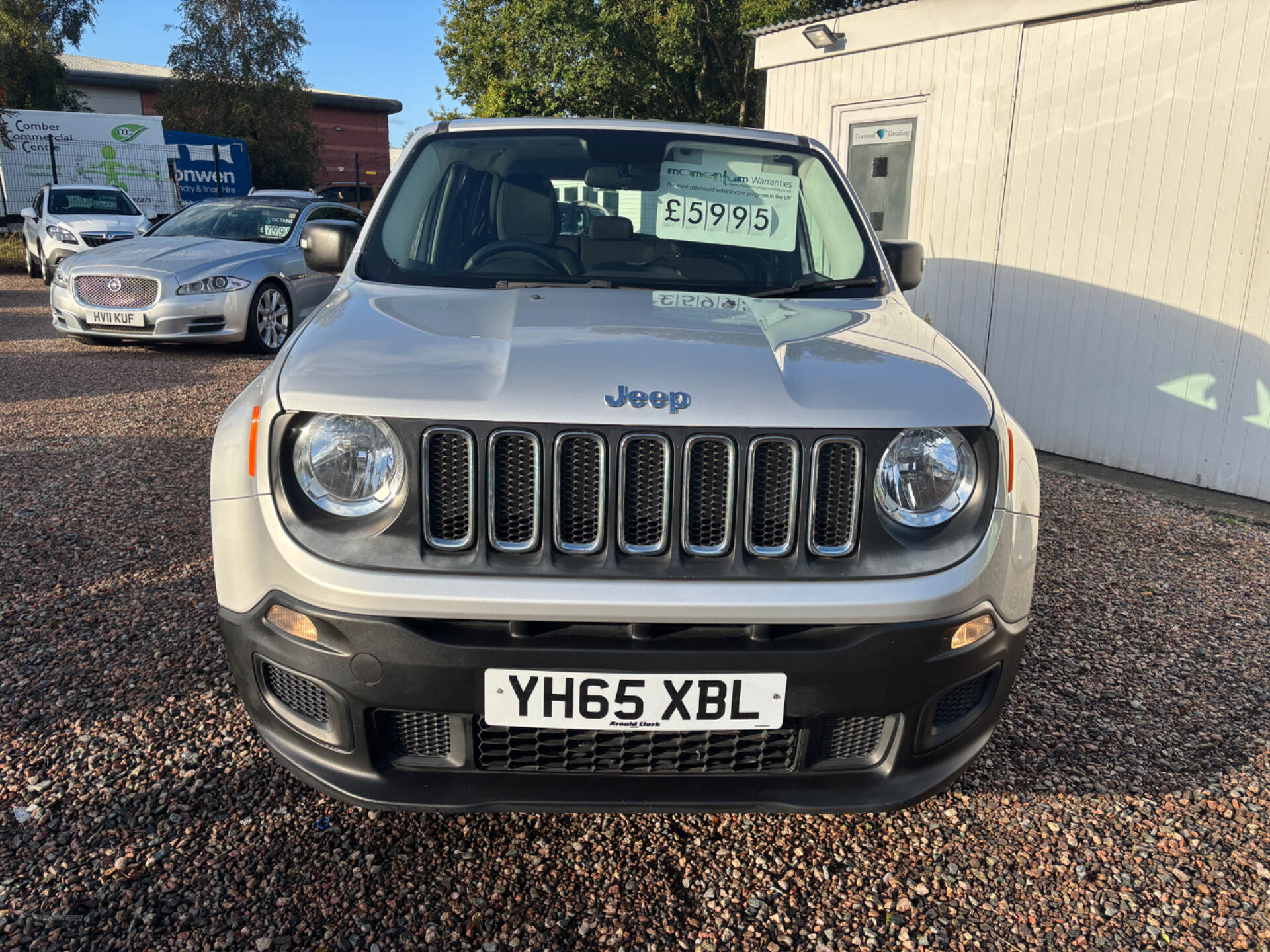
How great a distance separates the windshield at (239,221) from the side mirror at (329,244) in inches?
290

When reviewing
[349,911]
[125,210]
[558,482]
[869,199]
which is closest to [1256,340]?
[869,199]

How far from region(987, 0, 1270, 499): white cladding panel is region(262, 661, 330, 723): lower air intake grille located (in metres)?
5.96

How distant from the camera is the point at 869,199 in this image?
848cm

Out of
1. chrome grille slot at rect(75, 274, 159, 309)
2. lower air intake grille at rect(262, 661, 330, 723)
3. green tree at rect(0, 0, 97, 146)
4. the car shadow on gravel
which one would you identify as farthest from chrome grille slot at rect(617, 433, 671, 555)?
green tree at rect(0, 0, 97, 146)

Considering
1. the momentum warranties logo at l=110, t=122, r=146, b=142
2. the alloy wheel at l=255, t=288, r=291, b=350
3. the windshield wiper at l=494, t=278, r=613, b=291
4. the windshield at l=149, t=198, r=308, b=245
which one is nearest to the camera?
the windshield wiper at l=494, t=278, r=613, b=291

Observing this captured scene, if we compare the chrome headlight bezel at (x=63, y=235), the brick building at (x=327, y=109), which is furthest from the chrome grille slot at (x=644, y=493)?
the brick building at (x=327, y=109)

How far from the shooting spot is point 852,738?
6.73 ft

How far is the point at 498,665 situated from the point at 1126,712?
2.33m

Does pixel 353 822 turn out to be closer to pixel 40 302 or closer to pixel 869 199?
pixel 869 199

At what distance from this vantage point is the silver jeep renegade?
6.14 ft

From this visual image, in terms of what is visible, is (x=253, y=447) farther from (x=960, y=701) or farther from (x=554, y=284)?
(x=960, y=701)

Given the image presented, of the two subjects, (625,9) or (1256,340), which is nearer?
(1256,340)

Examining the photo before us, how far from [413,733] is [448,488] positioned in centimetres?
54

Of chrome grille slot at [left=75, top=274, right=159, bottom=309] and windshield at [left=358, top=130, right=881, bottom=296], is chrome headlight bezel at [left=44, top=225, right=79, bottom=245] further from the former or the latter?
windshield at [left=358, top=130, right=881, bottom=296]
